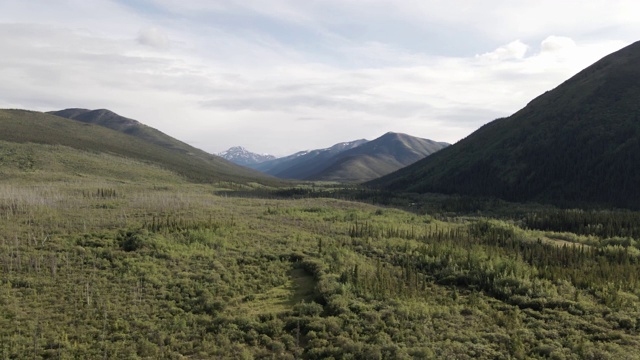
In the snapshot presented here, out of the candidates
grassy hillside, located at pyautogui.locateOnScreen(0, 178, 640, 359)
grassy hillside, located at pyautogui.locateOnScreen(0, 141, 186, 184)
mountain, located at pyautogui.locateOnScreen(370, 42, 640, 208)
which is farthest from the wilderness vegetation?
grassy hillside, located at pyautogui.locateOnScreen(0, 141, 186, 184)

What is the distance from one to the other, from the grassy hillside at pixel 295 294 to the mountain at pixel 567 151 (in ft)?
122

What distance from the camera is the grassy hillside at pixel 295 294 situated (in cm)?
1307

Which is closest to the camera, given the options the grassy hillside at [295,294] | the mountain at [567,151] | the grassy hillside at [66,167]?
the grassy hillside at [295,294]

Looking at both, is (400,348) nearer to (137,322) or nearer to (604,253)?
(137,322)

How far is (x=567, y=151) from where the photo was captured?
69.2 m

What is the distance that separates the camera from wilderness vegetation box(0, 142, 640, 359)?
13.1 meters

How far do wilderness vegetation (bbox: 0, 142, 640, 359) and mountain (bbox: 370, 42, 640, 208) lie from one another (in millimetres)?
34043

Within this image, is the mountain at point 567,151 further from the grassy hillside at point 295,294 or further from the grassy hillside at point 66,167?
the grassy hillside at point 66,167

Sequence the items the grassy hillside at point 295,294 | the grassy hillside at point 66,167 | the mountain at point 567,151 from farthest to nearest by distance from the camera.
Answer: the grassy hillside at point 66,167 < the mountain at point 567,151 < the grassy hillside at point 295,294

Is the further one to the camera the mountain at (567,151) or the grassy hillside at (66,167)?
the grassy hillside at (66,167)

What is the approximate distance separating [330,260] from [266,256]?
138 inches

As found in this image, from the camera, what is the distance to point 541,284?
1802 cm

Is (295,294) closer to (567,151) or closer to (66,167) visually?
(567,151)

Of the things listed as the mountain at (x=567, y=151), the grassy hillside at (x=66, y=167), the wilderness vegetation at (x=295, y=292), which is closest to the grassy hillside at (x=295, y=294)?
the wilderness vegetation at (x=295, y=292)
